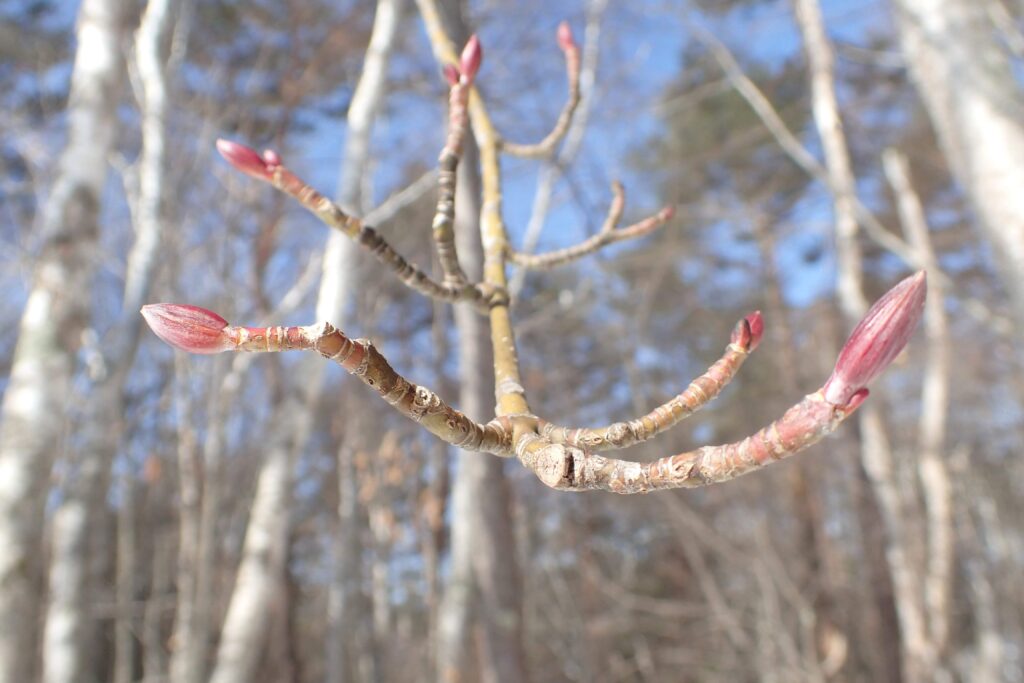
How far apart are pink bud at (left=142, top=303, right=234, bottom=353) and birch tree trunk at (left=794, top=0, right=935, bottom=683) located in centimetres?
407

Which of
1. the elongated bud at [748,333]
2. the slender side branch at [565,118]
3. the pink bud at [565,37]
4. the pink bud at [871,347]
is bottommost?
the pink bud at [871,347]

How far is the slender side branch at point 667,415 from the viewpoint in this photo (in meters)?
0.58

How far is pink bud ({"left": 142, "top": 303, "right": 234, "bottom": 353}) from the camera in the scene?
0.55m

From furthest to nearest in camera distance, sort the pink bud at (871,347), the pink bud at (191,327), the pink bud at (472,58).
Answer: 1. the pink bud at (472,58)
2. the pink bud at (191,327)
3. the pink bud at (871,347)

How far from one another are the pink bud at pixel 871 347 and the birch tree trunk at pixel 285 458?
2.71m

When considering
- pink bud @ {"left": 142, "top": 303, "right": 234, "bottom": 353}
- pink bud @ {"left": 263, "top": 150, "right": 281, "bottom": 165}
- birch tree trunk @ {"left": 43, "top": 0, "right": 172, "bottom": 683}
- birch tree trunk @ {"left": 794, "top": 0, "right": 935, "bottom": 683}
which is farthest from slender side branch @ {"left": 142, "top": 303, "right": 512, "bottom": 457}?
birch tree trunk @ {"left": 794, "top": 0, "right": 935, "bottom": 683}

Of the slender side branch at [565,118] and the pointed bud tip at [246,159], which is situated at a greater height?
the slender side branch at [565,118]

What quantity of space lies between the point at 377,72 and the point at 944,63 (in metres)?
2.54

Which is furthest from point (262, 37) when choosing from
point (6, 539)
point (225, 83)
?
point (6, 539)

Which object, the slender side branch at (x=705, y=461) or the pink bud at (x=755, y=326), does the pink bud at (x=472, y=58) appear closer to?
the pink bud at (x=755, y=326)

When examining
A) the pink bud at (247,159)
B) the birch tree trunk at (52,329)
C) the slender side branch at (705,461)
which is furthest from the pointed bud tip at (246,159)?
the birch tree trunk at (52,329)

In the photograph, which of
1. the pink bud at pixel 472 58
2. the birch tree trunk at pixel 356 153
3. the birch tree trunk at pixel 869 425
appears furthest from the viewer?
the birch tree trunk at pixel 869 425

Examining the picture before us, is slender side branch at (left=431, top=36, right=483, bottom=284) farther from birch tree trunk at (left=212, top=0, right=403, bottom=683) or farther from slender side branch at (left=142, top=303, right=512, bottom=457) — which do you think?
birch tree trunk at (left=212, top=0, right=403, bottom=683)

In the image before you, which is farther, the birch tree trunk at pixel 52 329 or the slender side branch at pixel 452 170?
the birch tree trunk at pixel 52 329
